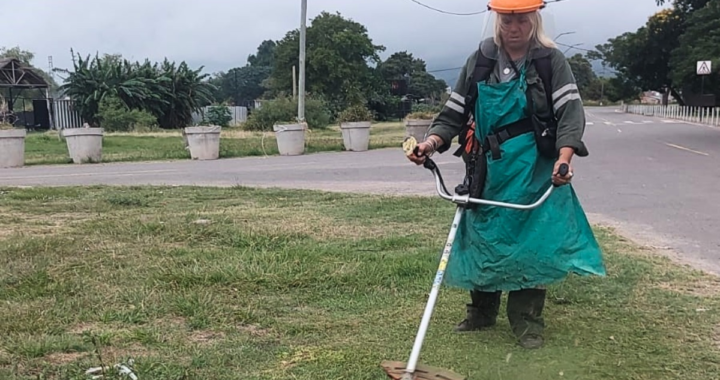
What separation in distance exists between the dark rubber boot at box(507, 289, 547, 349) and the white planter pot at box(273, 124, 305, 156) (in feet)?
51.7

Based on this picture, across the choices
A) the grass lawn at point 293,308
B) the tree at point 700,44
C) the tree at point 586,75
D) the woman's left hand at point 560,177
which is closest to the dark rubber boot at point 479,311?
the grass lawn at point 293,308

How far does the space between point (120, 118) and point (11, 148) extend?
65.3 feet

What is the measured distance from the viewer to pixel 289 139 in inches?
756

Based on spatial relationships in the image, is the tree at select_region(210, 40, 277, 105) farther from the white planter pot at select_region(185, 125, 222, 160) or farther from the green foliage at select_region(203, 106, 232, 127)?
the white planter pot at select_region(185, 125, 222, 160)

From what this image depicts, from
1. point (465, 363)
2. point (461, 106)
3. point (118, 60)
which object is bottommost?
point (465, 363)

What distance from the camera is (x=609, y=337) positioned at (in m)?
3.79

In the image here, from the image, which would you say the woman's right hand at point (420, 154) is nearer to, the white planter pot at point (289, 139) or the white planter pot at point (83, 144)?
the white planter pot at point (83, 144)

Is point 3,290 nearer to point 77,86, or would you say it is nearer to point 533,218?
point 533,218

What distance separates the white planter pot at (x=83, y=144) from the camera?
56.3 ft

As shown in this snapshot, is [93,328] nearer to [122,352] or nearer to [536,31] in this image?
[122,352]

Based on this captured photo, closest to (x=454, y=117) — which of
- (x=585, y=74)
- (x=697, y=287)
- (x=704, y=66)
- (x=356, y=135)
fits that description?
(x=697, y=287)

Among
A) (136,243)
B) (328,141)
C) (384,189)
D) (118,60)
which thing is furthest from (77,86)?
(136,243)

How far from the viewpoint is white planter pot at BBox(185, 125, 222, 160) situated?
18.1 m

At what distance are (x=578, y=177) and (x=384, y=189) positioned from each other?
3260mm
